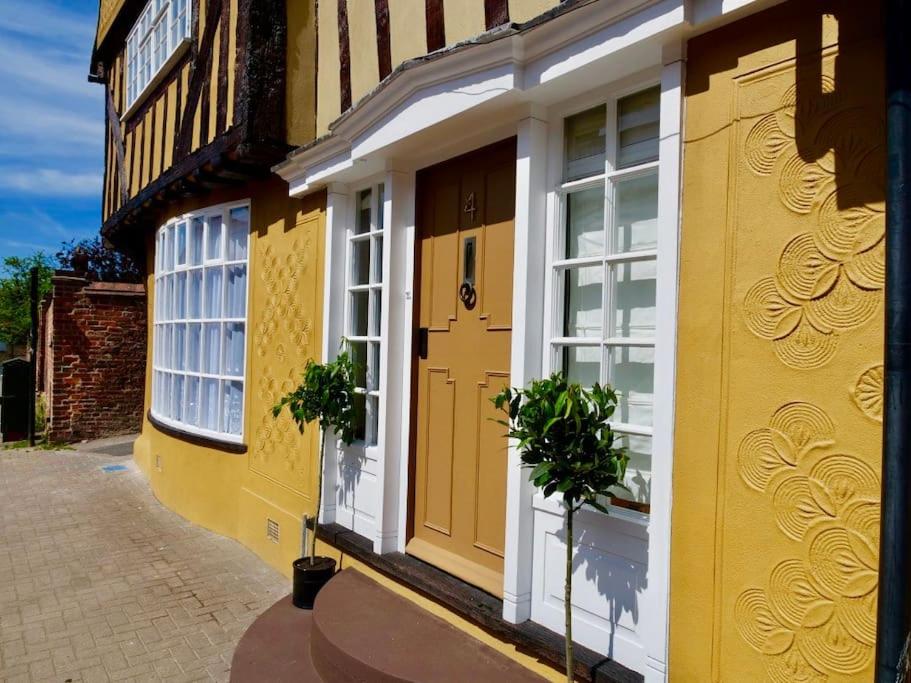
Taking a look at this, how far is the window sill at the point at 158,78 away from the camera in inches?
267

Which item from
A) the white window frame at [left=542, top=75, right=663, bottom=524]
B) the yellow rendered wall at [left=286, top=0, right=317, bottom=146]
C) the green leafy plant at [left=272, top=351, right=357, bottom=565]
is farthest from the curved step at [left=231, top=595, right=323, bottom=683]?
the yellow rendered wall at [left=286, top=0, right=317, bottom=146]

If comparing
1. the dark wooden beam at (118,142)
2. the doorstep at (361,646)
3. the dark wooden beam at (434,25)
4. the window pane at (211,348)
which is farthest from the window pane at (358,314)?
the dark wooden beam at (118,142)

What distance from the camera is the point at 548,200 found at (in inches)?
126

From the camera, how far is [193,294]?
7.04 metres

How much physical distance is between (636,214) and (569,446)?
1075 mm

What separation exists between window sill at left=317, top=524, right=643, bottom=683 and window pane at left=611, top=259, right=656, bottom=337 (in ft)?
4.48

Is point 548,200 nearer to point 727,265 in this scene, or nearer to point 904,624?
point 727,265

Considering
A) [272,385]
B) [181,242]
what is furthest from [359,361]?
[181,242]

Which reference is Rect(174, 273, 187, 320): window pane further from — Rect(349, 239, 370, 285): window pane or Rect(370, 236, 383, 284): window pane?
Rect(370, 236, 383, 284): window pane

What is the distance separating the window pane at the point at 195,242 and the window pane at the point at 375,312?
3.11m

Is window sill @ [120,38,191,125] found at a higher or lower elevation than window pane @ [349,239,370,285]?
higher

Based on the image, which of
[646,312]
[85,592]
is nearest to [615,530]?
[646,312]

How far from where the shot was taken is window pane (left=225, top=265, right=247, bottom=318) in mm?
6305

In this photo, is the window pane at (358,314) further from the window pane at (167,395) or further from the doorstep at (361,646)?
the window pane at (167,395)
